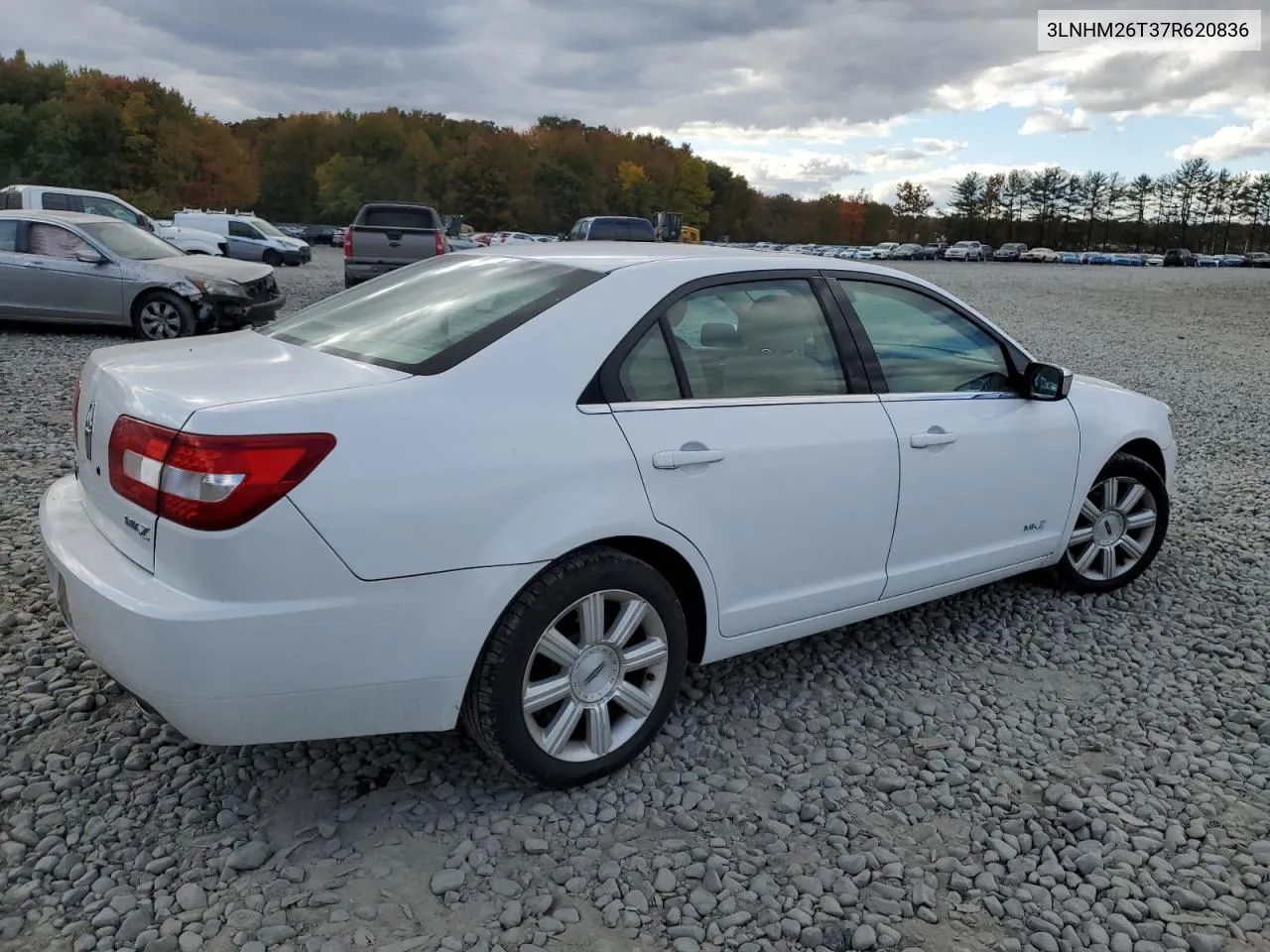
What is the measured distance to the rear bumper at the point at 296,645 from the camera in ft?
7.76

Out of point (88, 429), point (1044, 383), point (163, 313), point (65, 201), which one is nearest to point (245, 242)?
point (65, 201)

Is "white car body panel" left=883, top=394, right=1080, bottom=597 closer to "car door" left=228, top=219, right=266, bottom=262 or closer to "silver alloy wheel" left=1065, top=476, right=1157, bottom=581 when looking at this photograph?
"silver alloy wheel" left=1065, top=476, right=1157, bottom=581

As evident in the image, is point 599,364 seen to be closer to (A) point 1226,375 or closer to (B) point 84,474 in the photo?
(B) point 84,474

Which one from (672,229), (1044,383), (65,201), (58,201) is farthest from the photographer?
(672,229)

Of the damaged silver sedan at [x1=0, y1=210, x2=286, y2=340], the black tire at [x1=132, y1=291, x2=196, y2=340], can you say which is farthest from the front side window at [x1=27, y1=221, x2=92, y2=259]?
the black tire at [x1=132, y1=291, x2=196, y2=340]

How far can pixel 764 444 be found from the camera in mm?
3139

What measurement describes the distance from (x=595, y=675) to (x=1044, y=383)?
7.51 feet

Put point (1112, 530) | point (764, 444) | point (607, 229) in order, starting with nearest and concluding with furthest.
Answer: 1. point (764, 444)
2. point (1112, 530)
3. point (607, 229)

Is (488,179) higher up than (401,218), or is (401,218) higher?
(488,179)

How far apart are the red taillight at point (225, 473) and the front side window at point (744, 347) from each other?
3.17 feet

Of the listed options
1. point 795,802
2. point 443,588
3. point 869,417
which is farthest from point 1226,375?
point 443,588

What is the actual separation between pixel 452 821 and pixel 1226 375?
1234 centimetres

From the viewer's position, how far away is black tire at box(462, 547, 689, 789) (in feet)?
8.77

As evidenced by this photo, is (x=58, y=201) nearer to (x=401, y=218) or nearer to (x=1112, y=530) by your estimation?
(x=401, y=218)
